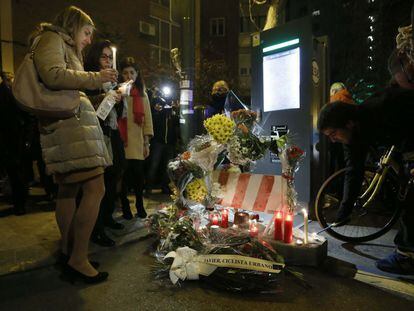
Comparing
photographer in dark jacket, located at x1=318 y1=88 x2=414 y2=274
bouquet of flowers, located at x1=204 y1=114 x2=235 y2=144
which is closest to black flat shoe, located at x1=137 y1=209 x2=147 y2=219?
bouquet of flowers, located at x1=204 y1=114 x2=235 y2=144

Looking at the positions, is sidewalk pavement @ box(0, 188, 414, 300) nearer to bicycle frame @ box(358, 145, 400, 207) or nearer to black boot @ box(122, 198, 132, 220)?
black boot @ box(122, 198, 132, 220)

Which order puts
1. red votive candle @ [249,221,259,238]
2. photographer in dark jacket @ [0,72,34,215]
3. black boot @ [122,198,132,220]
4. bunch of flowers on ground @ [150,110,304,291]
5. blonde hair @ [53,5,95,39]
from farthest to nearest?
photographer in dark jacket @ [0,72,34,215] → black boot @ [122,198,132,220] → red votive candle @ [249,221,259,238] → bunch of flowers on ground @ [150,110,304,291] → blonde hair @ [53,5,95,39]

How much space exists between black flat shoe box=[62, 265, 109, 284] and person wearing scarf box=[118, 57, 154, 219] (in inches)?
75.4

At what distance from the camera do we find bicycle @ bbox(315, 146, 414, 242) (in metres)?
4.06

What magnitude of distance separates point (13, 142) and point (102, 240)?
7.83ft

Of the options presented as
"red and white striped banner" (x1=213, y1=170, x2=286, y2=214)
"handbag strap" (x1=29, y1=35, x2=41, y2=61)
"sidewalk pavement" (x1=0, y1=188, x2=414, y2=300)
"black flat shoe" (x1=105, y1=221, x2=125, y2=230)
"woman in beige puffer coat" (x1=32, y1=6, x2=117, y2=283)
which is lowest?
"sidewalk pavement" (x1=0, y1=188, x2=414, y2=300)

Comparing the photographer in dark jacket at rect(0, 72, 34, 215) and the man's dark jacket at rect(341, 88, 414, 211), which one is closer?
the man's dark jacket at rect(341, 88, 414, 211)

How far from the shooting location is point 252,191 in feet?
14.8

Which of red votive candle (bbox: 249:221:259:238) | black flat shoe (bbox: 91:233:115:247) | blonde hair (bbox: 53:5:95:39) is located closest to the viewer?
blonde hair (bbox: 53:5:95:39)

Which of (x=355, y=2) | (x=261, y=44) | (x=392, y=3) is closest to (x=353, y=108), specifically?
(x=261, y=44)

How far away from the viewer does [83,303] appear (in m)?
2.73

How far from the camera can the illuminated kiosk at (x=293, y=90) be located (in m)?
5.10

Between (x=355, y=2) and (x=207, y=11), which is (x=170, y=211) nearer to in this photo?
(x=355, y=2)

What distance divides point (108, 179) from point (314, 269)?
2.47m
